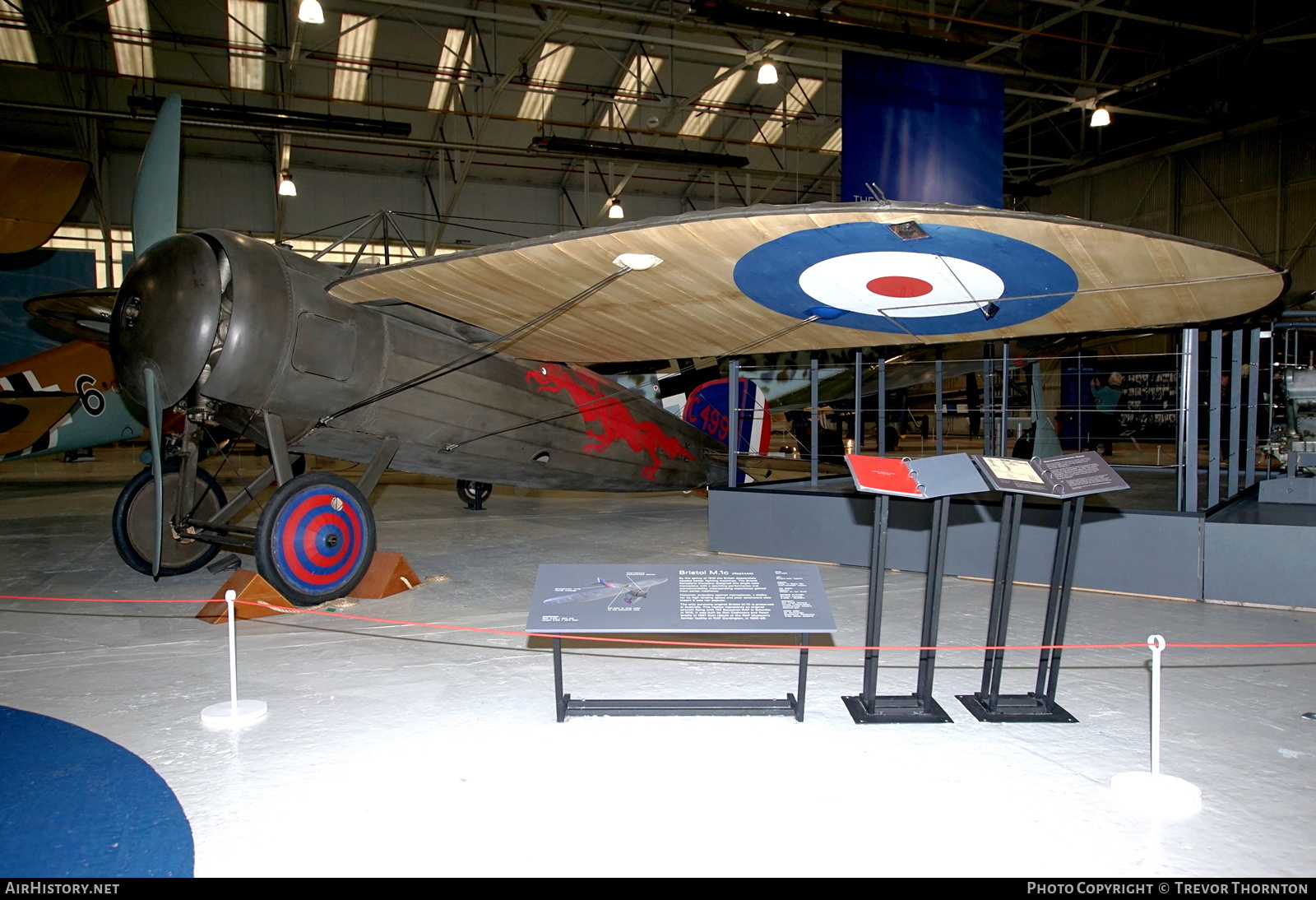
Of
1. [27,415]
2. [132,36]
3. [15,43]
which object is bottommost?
[27,415]

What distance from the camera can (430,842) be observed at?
2.43 m

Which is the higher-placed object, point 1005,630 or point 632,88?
point 632,88

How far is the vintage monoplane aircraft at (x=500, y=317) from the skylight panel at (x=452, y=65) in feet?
47.5

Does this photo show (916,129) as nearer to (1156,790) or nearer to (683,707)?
(683,707)

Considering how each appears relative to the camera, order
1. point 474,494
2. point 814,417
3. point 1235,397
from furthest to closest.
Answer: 1. point 474,494
2. point 814,417
3. point 1235,397

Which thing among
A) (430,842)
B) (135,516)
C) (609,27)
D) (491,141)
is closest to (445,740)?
(430,842)

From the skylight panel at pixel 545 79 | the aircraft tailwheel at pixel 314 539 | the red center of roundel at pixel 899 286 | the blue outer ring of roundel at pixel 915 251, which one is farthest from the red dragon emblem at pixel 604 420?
the skylight panel at pixel 545 79

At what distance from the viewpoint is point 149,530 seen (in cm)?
654

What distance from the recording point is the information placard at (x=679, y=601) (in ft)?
10.6

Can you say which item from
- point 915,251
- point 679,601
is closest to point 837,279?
point 915,251

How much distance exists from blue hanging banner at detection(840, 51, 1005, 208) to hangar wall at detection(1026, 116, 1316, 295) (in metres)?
12.7

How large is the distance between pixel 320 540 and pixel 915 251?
4.08 meters

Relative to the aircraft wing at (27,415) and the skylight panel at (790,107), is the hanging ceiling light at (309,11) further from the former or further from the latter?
the skylight panel at (790,107)

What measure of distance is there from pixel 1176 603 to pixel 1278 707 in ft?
7.06
